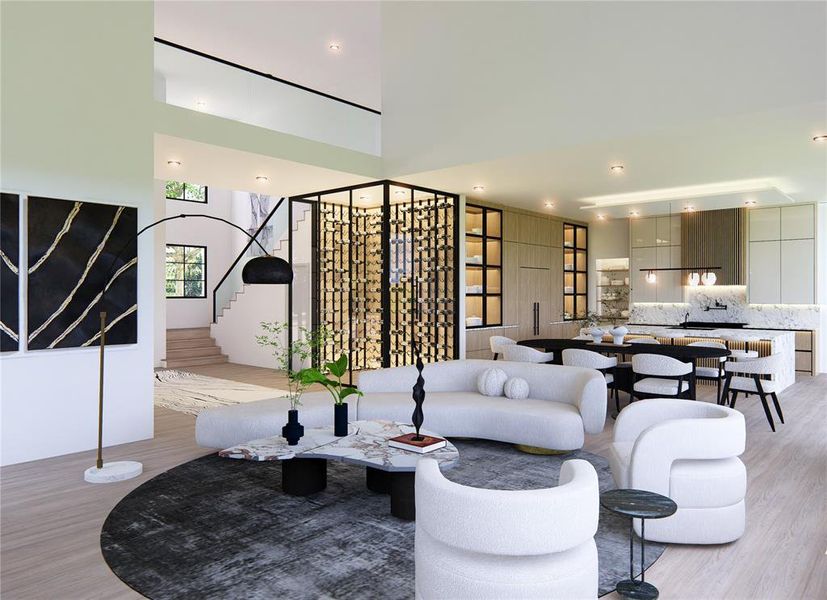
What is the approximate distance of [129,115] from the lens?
561 centimetres

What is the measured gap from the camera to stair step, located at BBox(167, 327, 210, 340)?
40.9ft

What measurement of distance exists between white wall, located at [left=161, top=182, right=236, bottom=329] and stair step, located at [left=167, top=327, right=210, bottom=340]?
51 cm

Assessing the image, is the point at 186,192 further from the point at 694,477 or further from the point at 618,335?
the point at 694,477

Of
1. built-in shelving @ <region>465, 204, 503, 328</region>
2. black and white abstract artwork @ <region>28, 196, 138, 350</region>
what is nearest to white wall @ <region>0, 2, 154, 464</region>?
black and white abstract artwork @ <region>28, 196, 138, 350</region>

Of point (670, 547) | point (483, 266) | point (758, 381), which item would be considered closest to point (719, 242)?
point (483, 266)

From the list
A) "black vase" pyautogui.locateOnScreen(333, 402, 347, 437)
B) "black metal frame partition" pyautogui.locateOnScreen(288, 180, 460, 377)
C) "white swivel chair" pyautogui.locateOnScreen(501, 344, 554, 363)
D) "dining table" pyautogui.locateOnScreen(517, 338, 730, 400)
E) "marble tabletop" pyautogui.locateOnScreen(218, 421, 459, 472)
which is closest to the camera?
"marble tabletop" pyautogui.locateOnScreen(218, 421, 459, 472)

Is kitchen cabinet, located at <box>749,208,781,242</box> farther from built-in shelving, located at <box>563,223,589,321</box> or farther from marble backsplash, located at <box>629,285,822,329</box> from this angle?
built-in shelving, located at <box>563,223,589,321</box>

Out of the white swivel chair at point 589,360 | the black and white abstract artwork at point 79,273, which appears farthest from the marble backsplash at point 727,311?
the black and white abstract artwork at point 79,273

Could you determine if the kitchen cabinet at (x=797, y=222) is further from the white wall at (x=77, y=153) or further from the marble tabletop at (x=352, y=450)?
the white wall at (x=77, y=153)

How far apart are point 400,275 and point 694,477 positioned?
612cm

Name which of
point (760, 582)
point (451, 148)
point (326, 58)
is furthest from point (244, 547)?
point (326, 58)

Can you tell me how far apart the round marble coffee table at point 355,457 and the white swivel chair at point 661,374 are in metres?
3.19

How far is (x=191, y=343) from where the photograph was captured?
40.6 feet

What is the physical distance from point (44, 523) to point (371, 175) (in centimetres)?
566
